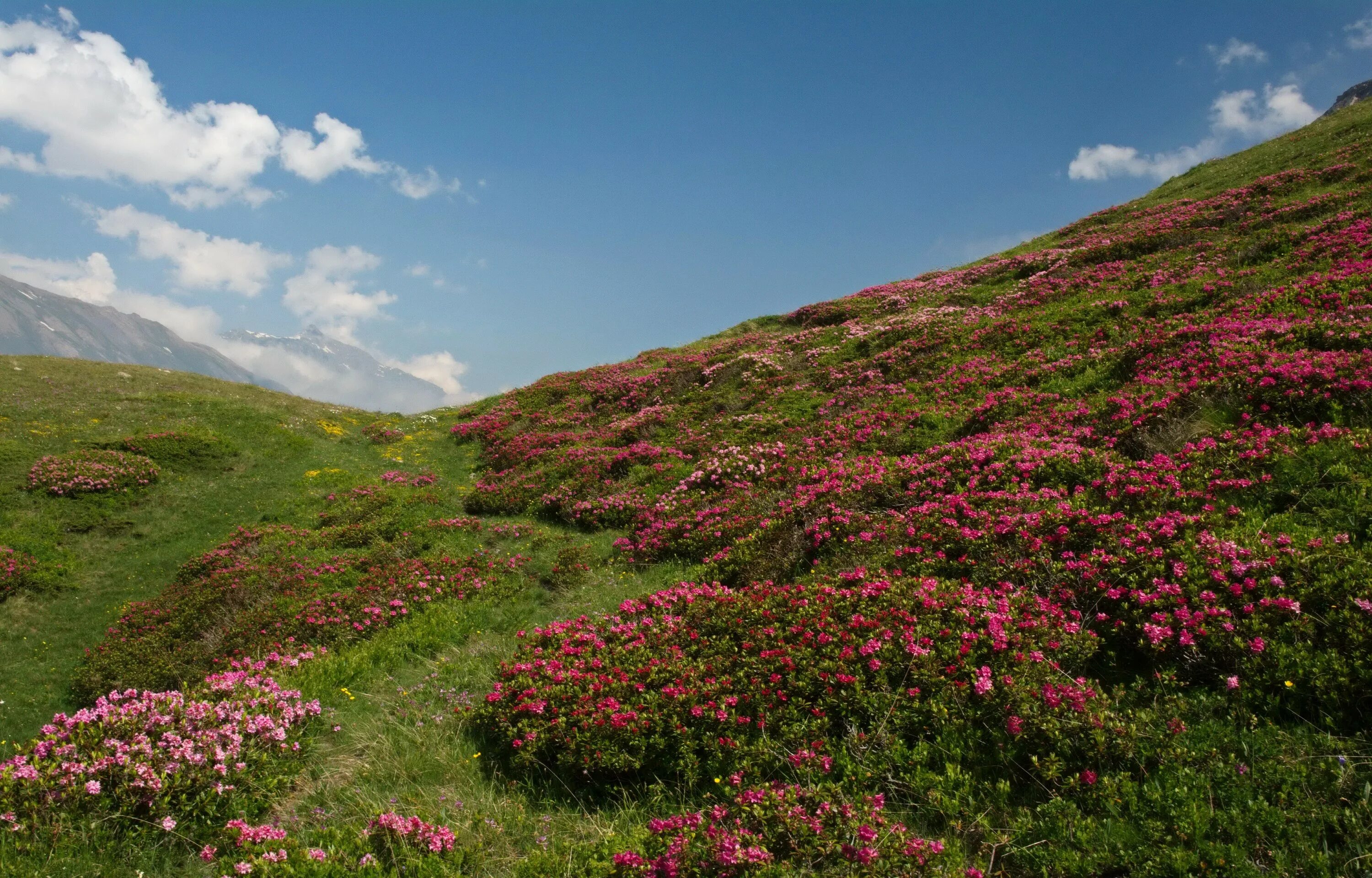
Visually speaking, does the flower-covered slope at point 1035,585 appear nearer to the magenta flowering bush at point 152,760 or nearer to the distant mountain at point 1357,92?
the magenta flowering bush at point 152,760

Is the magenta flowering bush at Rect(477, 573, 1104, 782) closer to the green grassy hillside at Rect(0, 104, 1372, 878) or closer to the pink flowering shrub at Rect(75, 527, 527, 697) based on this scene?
the green grassy hillside at Rect(0, 104, 1372, 878)

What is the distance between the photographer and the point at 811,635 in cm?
814

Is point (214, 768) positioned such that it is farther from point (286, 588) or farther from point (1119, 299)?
point (1119, 299)

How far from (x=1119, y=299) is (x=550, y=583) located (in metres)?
20.5

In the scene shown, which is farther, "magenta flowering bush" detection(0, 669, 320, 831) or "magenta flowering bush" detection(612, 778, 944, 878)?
"magenta flowering bush" detection(0, 669, 320, 831)

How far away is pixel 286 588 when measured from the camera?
1586 cm

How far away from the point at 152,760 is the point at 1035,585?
10.9 metres

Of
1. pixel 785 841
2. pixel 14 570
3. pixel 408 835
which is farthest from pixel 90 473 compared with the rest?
pixel 785 841

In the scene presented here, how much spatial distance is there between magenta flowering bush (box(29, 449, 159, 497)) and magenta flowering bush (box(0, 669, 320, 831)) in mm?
18867

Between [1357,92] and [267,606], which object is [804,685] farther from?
[1357,92]

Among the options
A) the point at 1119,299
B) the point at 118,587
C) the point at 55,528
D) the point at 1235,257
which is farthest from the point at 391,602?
the point at 1235,257

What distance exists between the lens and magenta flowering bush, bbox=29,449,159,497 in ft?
69.8

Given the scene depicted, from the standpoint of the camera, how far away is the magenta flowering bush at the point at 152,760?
19.7ft

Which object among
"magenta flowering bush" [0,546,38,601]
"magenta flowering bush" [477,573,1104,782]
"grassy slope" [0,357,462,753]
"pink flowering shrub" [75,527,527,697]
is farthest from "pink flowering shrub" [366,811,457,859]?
"magenta flowering bush" [0,546,38,601]
